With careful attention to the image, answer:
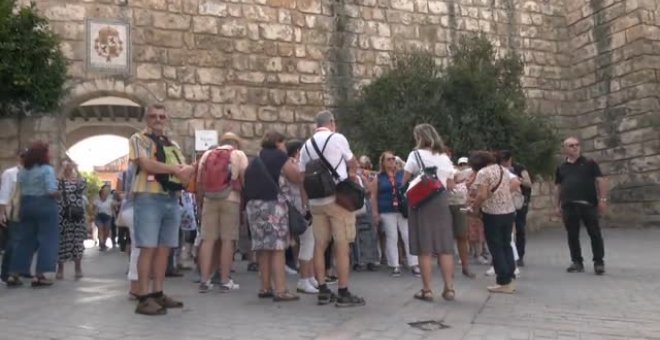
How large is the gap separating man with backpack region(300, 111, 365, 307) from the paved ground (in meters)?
0.31

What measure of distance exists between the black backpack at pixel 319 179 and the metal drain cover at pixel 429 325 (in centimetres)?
137

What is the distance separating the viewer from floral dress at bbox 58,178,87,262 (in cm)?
768

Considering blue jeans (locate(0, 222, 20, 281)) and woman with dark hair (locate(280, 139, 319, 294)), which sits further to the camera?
blue jeans (locate(0, 222, 20, 281))

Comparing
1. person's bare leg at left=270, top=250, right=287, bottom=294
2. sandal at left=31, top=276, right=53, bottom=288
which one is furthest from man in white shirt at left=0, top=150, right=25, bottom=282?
person's bare leg at left=270, top=250, right=287, bottom=294

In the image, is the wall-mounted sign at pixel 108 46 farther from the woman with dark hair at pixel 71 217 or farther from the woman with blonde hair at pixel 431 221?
the woman with blonde hair at pixel 431 221

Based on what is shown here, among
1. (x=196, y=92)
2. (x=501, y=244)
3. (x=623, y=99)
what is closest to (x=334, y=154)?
(x=501, y=244)

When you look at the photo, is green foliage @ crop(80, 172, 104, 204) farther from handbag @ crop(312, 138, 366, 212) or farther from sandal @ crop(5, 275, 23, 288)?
handbag @ crop(312, 138, 366, 212)

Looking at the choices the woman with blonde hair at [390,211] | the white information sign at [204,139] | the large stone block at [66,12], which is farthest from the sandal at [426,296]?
the large stone block at [66,12]

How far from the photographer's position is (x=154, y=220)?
16.9 ft

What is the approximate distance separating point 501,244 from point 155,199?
A: 349 centimetres

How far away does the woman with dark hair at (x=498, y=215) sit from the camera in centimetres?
650

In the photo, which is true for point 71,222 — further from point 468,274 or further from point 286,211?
point 468,274

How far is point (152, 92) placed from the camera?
12195mm

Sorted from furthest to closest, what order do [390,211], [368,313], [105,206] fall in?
[105,206] → [390,211] → [368,313]
